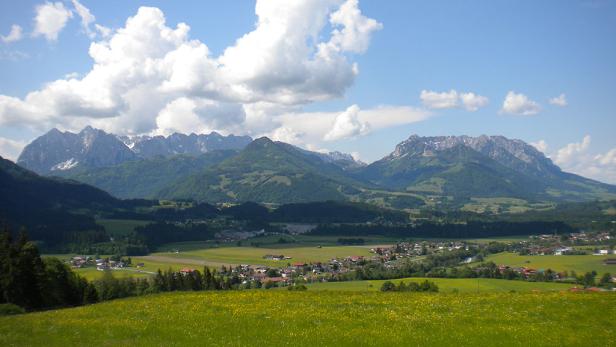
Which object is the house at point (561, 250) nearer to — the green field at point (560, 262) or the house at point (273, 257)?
the green field at point (560, 262)

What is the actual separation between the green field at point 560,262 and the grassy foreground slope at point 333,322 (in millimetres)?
118111

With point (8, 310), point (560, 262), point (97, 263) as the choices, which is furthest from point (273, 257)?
point (8, 310)

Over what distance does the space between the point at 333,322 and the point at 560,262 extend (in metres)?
152

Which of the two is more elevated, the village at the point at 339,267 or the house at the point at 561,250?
the house at the point at 561,250

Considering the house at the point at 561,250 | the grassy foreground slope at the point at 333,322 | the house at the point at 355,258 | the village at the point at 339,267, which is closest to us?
the grassy foreground slope at the point at 333,322

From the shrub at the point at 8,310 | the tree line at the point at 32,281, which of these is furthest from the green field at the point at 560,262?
the shrub at the point at 8,310

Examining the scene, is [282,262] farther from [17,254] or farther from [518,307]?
[518,307]

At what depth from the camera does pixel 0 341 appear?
25656mm

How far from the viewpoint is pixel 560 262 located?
155 m

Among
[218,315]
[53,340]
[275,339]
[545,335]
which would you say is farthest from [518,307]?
[53,340]

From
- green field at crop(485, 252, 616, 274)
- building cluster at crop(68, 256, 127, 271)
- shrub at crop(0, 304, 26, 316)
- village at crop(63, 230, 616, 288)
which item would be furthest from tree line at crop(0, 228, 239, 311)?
green field at crop(485, 252, 616, 274)

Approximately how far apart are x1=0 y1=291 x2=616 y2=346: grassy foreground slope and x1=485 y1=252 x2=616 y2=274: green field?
11811cm

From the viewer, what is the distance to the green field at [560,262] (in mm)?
137625

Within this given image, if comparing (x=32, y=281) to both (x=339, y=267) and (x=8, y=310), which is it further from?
(x=339, y=267)
